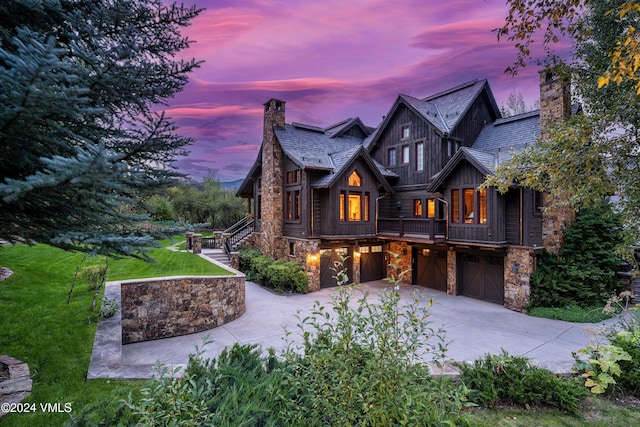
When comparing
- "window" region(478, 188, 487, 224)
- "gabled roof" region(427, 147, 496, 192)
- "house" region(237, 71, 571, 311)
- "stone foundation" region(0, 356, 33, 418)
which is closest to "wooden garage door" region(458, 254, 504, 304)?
"house" region(237, 71, 571, 311)

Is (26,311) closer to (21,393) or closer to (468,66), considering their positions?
(21,393)

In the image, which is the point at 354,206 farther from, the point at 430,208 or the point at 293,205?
the point at 430,208

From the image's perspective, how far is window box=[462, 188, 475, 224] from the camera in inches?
483

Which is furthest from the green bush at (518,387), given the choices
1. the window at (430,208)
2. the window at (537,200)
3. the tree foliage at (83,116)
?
the window at (430,208)

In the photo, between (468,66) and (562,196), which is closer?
(562,196)

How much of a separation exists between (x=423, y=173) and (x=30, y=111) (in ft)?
49.9

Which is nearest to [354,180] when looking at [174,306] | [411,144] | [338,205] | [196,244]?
[338,205]

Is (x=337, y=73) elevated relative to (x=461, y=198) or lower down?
elevated

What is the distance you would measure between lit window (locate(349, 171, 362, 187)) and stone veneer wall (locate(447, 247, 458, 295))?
540 centimetres

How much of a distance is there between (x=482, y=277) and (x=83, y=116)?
1434 cm

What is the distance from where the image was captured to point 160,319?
8750mm

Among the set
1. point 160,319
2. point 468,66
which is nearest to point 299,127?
point 468,66

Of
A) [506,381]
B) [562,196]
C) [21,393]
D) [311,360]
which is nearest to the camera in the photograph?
[311,360]

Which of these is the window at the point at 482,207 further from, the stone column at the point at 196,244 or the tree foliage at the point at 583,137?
the stone column at the point at 196,244
